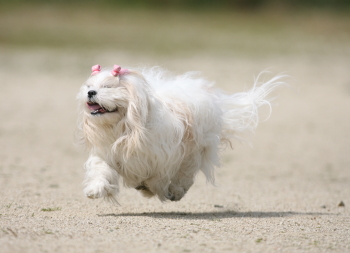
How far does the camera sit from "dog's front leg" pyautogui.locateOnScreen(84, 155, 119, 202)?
15.7ft

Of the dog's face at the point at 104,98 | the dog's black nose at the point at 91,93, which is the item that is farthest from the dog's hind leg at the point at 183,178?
the dog's black nose at the point at 91,93

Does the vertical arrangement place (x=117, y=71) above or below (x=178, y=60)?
below

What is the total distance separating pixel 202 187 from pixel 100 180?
2551mm

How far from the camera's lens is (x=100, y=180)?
4836 millimetres

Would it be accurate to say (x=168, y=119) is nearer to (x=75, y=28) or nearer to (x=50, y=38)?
(x=50, y=38)

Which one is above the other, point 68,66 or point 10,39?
point 10,39

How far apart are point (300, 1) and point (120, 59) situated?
17.7 m

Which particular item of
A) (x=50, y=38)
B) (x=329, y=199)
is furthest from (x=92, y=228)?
(x=50, y=38)

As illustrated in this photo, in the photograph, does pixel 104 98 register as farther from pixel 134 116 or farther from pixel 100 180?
pixel 100 180

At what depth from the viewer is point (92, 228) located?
173 inches

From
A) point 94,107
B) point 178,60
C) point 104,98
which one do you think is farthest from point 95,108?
point 178,60

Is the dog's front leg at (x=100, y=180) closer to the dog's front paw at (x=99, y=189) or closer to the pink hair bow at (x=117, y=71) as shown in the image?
the dog's front paw at (x=99, y=189)

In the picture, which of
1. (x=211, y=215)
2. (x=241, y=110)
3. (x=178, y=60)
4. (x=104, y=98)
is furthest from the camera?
(x=178, y=60)

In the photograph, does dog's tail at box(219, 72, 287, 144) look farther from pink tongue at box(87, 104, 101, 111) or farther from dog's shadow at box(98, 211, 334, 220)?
pink tongue at box(87, 104, 101, 111)
